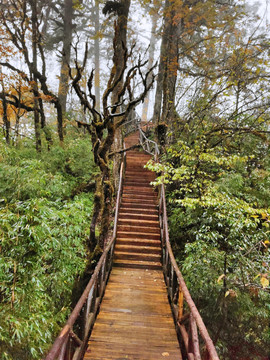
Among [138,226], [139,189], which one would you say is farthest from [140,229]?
[139,189]

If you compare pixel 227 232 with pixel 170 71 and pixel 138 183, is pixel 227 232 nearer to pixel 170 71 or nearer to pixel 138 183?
pixel 138 183

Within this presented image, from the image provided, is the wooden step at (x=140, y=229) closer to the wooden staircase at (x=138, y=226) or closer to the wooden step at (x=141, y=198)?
the wooden staircase at (x=138, y=226)

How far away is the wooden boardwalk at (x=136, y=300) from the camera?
306 centimetres

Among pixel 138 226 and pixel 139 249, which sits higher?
pixel 138 226

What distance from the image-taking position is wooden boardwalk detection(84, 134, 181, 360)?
3.06m

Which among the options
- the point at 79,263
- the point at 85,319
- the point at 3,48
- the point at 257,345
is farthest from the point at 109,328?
the point at 3,48

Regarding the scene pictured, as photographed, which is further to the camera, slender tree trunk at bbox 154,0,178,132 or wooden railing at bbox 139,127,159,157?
slender tree trunk at bbox 154,0,178,132

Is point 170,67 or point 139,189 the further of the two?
point 170,67

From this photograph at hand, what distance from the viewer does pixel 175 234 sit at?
7609 millimetres

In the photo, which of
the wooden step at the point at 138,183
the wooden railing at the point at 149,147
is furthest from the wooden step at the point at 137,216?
the wooden railing at the point at 149,147

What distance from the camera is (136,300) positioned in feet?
14.1

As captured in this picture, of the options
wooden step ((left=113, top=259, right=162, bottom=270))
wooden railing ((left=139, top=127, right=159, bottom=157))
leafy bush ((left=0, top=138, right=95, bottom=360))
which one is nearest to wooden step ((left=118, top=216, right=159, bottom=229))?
wooden step ((left=113, top=259, right=162, bottom=270))

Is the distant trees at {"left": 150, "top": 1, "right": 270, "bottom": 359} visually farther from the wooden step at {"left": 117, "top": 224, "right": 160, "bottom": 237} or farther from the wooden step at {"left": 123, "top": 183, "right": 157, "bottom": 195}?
the wooden step at {"left": 117, "top": 224, "right": 160, "bottom": 237}

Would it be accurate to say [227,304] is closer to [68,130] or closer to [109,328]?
[109,328]
